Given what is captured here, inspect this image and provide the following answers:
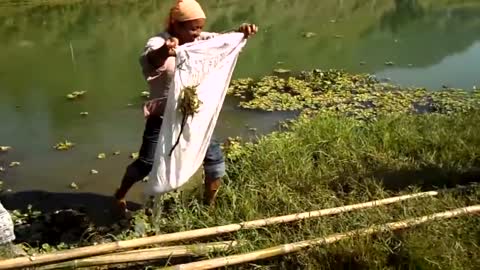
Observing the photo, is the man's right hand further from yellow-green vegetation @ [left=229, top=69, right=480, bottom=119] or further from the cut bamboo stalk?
yellow-green vegetation @ [left=229, top=69, right=480, bottom=119]

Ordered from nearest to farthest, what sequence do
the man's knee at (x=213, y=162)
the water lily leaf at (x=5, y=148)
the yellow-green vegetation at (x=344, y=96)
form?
the man's knee at (x=213, y=162), the water lily leaf at (x=5, y=148), the yellow-green vegetation at (x=344, y=96)

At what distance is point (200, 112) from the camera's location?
142 inches

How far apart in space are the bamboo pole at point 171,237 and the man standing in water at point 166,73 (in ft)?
2.00

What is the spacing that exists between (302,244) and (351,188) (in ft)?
3.63

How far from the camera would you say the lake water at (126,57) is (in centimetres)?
584

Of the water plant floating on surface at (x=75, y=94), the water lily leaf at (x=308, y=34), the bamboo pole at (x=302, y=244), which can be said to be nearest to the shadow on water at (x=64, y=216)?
the bamboo pole at (x=302, y=244)

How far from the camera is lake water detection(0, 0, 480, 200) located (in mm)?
5836

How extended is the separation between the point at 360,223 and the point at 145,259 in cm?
122

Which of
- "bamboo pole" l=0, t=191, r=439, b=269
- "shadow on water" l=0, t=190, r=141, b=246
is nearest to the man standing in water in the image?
"shadow on water" l=0, t=190, r=141, b=246

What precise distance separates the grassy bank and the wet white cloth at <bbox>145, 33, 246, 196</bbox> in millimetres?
391

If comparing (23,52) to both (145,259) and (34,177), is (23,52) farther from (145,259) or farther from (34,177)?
(145,259)

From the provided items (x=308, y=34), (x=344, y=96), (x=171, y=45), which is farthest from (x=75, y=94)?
(x=308, y=34)

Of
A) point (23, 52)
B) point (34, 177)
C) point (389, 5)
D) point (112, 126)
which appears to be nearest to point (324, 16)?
point (389, 5)

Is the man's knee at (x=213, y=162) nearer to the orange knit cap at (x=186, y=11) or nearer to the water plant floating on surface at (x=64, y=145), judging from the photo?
the orange knit cap at (x=186, y=11)
